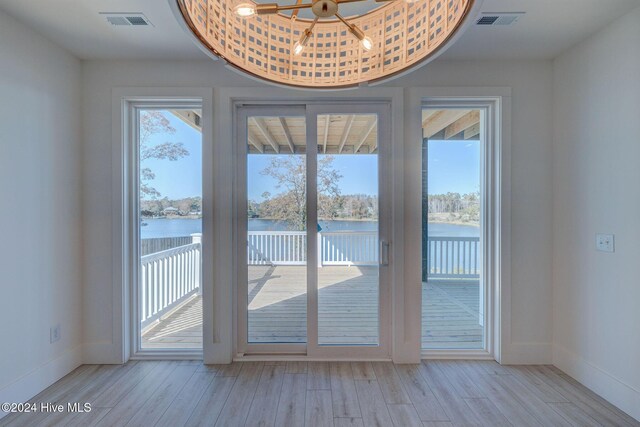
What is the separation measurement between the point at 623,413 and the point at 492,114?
7.50 feet

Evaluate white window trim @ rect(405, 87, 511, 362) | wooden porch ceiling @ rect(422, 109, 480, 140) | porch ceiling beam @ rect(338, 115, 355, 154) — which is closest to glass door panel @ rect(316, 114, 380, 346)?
porch ceiling beam @ rect(338, 115, 355, 154)

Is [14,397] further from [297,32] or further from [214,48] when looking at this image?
[297,32]

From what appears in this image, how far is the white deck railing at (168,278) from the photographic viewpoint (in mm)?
2805

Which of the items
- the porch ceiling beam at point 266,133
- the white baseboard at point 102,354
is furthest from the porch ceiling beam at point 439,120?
the white baseboard at point 102,354

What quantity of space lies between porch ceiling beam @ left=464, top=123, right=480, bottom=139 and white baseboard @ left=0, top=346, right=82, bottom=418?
12.5 feet

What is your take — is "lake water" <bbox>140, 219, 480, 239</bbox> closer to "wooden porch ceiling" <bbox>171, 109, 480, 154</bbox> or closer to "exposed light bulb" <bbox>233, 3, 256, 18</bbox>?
"wooden porch ceiling" <bbox>171, 109, 480, 154</bbox>

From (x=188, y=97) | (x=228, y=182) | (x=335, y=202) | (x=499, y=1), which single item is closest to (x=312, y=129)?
(x=335, y=202)

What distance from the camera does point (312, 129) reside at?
258cm

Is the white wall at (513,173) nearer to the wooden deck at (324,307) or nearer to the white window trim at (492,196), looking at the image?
the white window trim at (492,196)

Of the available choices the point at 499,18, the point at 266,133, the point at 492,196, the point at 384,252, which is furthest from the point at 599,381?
the point at 266,133

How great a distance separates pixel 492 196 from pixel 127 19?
3.07 m

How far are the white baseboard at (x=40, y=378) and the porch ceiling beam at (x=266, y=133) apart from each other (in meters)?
2.35

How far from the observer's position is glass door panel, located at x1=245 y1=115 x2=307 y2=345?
2625mm

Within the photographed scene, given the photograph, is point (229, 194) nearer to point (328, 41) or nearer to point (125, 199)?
point (125, 199)
